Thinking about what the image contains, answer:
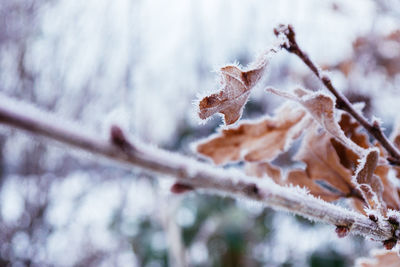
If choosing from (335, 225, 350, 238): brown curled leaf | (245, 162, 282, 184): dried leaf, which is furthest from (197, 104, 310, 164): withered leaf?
(335, 225, 350, 238): brown curled leaf

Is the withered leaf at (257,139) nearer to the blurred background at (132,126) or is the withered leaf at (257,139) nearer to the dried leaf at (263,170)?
the dried leaf at (263,170)

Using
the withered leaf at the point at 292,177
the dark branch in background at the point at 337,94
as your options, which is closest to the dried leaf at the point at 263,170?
the withered leaf at the point at 292,177

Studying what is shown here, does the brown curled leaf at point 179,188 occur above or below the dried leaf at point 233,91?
below

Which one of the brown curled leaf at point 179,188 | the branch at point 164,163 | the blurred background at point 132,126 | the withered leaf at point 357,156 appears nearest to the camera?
the branch at point 164,163

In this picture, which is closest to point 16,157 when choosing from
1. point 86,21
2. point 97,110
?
point 97,110

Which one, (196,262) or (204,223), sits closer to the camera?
(204,223)

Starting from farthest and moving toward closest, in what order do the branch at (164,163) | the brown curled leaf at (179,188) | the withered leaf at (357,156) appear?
the withered leaf at (357,156), the brown curled leaf at (179,188), the branch at (164,163)

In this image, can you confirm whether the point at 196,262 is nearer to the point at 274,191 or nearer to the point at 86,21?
the point at 86,21
